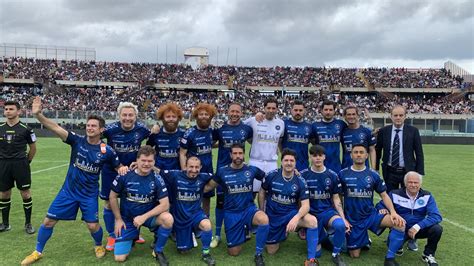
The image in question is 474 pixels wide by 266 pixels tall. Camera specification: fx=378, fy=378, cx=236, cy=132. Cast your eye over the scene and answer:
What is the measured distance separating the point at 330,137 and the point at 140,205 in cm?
310

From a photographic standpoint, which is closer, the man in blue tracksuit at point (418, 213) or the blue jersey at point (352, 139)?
the man in blue tracksuit at point (418, 213)

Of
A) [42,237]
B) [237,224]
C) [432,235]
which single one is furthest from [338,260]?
[42,237]

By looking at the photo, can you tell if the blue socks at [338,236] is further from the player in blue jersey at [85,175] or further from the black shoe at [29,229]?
the black shoe at [29,229]

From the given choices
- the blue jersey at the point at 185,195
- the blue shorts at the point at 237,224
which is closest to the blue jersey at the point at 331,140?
the blue shorts at the point at 237,224

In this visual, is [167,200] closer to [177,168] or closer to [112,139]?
[177,168]

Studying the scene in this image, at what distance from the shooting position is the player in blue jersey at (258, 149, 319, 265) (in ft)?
16.5

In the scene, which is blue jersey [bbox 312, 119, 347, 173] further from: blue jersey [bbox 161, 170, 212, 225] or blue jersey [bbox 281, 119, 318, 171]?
blue jersey [bbox 161, 170, 212, 225]

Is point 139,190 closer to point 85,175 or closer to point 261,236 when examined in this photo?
point 85,175

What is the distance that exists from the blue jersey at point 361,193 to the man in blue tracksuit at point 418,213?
0.69 feet

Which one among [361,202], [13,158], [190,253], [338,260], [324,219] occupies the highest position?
[13,158]

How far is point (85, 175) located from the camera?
5.04 m

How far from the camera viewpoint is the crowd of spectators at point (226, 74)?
46.2m

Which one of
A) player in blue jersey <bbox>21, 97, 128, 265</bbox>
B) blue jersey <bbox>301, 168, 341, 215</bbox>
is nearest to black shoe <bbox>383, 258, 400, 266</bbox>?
blue jersey <bbox>301, 168, 341, 215</bbox>

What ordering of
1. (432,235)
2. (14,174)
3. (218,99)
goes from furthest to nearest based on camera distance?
(218,99)
(14,174)
(432,235)
